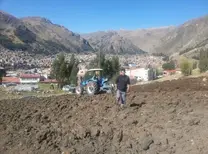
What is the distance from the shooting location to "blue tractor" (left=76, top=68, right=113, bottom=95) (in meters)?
21.8

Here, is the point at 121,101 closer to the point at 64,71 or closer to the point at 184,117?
the point at 184,117

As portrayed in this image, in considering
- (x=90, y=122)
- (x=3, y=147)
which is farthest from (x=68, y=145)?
(x=90, y=122)

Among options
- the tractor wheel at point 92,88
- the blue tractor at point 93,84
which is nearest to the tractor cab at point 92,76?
the blue tractor at point 93,84

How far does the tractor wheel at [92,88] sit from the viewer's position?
21.7 metres

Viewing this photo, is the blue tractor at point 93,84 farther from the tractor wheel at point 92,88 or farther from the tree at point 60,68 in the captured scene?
the tree at point 60,68

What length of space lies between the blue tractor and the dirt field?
819 cm

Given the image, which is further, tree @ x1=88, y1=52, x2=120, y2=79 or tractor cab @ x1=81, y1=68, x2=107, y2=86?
tree @ x1=88, y1=52, x2=120, y2=79

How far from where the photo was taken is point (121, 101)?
14562mm

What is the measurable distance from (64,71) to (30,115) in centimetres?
6000

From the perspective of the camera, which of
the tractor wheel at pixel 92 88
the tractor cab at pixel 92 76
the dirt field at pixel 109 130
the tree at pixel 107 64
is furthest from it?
the tree at pixel 107 64

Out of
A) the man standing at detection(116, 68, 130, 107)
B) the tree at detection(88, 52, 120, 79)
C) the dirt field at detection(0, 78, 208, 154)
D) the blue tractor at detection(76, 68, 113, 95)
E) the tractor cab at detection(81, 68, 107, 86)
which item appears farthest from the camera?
the tree at detection(88, 52, 120, 79)

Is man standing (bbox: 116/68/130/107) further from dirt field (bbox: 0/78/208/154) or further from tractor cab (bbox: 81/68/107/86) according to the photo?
tractor cab (bbox: 81/68/107/86)

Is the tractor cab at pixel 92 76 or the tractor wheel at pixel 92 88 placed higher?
the tractor cab at pixel 92 76

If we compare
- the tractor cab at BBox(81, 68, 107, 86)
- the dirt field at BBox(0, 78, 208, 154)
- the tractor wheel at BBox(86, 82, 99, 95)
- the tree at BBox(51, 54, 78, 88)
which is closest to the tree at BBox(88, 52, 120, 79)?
the tree at BBox(51, 54, 78, 88)
